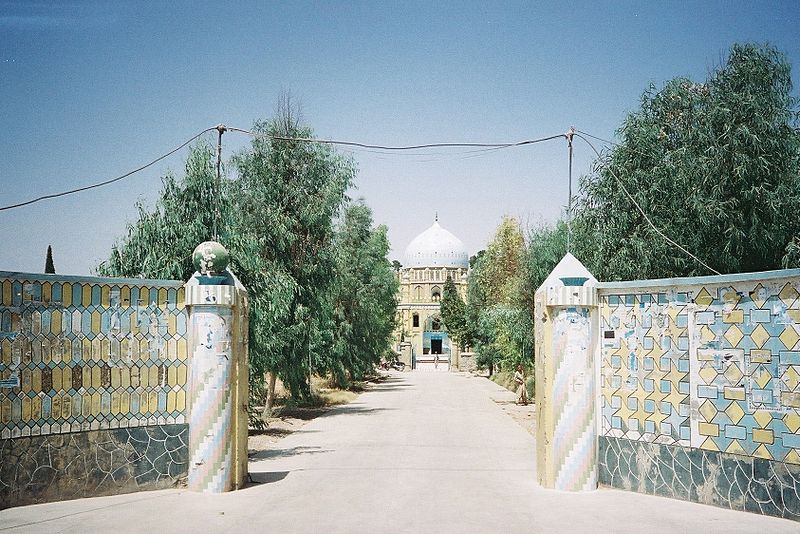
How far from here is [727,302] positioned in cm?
1007

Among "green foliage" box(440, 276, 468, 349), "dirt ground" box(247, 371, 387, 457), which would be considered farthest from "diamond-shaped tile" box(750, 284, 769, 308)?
"green foliage" box(440, 276, 468, 349)

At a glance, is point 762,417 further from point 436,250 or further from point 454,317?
point 436,250

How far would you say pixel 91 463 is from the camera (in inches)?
412

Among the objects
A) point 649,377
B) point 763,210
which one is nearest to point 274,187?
point 763,210

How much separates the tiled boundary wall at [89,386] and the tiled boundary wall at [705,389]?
644 cm

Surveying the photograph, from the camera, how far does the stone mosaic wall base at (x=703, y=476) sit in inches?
360

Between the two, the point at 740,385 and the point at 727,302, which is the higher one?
the point at 727,302

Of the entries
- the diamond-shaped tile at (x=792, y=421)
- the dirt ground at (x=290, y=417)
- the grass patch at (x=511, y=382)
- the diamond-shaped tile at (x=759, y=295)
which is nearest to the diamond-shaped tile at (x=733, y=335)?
the diamond-shaped tile at (x=759, y=295)

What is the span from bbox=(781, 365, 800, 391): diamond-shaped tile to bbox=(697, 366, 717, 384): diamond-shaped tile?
1.02 m

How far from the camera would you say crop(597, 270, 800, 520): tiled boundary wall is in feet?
30.2

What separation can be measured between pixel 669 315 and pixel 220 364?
6.47 metres

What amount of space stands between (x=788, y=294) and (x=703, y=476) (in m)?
2.69

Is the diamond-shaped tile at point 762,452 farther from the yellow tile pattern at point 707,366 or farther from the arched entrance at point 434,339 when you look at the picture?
the arched entrance at point 434,339

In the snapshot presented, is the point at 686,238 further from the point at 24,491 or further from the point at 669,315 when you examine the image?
the point at 24,491
